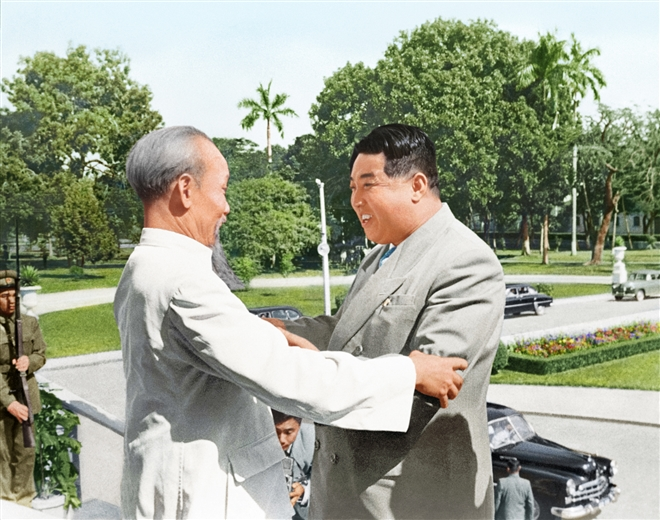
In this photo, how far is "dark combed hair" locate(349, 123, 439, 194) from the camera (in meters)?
2.04

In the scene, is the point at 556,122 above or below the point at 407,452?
above

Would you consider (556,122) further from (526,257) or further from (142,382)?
(142,382)

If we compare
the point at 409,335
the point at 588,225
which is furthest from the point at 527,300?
the point at 409,335

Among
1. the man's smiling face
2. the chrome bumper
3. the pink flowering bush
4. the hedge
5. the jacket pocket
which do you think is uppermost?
the man's smiling face

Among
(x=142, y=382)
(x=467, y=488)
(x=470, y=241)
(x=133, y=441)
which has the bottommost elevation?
(x=467, y=488)

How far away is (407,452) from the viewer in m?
2.05

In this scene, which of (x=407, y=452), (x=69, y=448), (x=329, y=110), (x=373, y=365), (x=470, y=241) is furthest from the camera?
(x=69, y=448)

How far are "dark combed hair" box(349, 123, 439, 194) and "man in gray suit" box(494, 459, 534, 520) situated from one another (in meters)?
1.68

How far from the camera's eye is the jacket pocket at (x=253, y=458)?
161 centimetres

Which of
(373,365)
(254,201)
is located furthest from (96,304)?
(373,365)

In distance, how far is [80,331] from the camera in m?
3.77

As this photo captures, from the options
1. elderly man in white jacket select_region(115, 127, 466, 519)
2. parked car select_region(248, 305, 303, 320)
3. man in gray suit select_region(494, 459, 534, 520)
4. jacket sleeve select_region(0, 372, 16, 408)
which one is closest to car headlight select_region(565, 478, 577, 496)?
man in gray suit select_region(494, 459, 534, 520)

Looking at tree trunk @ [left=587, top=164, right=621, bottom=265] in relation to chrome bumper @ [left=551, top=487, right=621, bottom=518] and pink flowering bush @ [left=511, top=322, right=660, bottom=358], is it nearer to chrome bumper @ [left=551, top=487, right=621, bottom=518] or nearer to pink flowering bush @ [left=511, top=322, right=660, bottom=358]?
pink flowering bush @ [left=511, top=322, right=660, bottom=358]

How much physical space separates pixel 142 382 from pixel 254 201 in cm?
190
